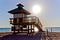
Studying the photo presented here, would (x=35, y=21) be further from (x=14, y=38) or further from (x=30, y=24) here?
(x=14, y=38)

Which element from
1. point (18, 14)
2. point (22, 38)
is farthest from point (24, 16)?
point (22, 38)

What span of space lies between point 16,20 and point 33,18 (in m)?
2.71

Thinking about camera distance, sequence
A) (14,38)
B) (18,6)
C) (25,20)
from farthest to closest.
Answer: (18,6), (25,20), (14,38)

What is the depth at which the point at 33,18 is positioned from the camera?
26500 millimetres

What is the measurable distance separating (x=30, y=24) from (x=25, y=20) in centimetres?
114

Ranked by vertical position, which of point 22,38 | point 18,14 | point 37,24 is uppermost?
point 18,14

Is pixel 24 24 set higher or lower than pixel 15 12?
lower

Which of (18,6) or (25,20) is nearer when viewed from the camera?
(25,20)

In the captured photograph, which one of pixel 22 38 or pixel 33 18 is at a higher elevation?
pixel 33 18

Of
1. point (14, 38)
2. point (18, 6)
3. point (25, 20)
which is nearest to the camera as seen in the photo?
point (14, 38)

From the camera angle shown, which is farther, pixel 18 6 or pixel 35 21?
pixel 18 6

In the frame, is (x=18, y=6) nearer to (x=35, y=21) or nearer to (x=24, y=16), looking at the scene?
(x=24, y=16)

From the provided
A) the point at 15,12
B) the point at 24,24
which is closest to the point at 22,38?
the point at 24,24

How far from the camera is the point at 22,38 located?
23703 millimetres
